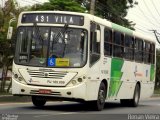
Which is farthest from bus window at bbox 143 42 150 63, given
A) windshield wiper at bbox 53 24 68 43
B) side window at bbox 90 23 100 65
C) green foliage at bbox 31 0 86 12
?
green foliage at bbox 31 0 86 12

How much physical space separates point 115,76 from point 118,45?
1.21 m

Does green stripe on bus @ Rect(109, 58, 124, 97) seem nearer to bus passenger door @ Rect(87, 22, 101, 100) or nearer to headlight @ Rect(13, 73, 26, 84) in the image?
bus passenger door @ Rect(87, 22, 101, 100)

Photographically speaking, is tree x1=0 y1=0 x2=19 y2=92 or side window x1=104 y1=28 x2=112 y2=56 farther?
tree x1=0 y1=0 x2=19 y2=92

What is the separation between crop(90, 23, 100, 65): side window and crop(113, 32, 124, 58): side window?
6.46ft

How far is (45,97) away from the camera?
1864cm

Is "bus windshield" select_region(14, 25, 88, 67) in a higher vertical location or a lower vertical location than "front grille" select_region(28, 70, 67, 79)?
higher

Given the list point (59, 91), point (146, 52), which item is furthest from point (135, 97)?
point (59, 91)

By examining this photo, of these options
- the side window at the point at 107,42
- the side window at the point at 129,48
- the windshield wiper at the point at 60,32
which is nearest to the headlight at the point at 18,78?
the windshield wiper at the point at 60,32

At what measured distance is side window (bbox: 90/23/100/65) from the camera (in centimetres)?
1905

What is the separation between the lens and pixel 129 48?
76.7 ft

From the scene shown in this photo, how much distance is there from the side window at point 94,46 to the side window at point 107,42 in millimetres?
854

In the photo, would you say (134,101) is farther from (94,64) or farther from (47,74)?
(47,74)

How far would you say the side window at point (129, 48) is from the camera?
2302cm

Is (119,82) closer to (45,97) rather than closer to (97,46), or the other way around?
(97,46)
